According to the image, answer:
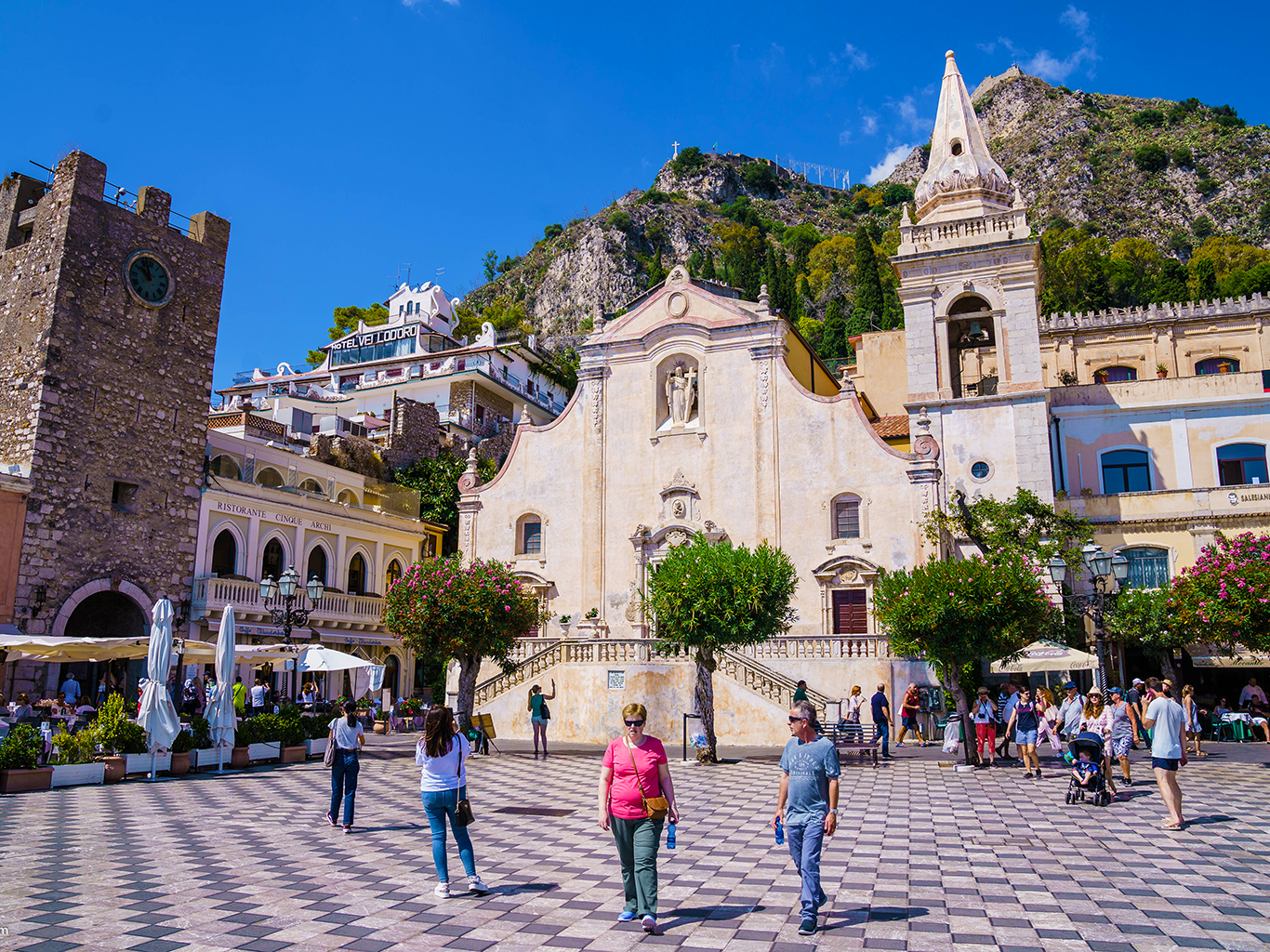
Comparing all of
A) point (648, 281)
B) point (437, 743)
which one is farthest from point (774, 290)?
point (437, 743)

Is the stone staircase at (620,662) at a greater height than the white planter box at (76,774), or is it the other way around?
the stone staircase at (620,662)

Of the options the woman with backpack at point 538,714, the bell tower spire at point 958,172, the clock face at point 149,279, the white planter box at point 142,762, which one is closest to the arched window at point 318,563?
the clock face at point 149,279

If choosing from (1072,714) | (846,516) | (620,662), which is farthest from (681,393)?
(1072,714)

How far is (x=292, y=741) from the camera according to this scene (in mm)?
21656

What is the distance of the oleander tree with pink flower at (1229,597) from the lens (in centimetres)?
2573

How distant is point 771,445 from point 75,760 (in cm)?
2260

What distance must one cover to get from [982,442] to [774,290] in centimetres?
5403

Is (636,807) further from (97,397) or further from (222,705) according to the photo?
(97,397)

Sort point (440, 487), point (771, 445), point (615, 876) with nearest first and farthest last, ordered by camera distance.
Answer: point (615, 876) → point (771, 445) → point (440, 487)

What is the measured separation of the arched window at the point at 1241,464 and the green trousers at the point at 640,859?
112ft

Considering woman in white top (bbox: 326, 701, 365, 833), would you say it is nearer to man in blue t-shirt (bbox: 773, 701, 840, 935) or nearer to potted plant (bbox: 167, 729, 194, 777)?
man in blue t-shirt (bbox: 773, 701, 840, 935)

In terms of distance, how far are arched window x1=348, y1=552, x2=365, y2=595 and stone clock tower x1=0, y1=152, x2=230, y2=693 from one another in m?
7.74

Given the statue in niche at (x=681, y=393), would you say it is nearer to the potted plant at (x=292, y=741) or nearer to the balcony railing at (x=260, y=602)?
the balcony railing at (x=260, y=602)

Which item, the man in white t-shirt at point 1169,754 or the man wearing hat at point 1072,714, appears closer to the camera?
the man in white t-shirt at point 1169,754
